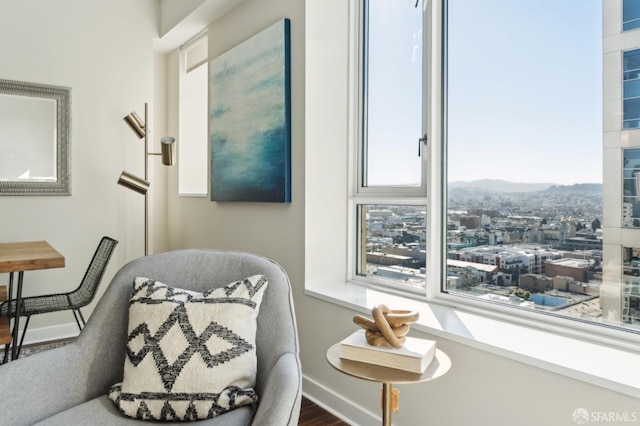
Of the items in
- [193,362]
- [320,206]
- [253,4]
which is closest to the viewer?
[193,362]

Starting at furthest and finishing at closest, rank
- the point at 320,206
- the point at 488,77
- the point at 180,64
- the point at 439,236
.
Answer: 1. the point at 180,64
2. the point at 320,206
3. the point at 439,236
4. the point at 488,77

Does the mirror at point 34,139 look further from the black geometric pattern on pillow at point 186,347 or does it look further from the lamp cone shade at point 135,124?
the black geometric pattern on pillow at point 186,347

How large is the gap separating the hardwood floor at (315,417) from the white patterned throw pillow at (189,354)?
2.99 feet

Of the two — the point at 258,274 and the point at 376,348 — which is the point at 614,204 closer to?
the point at 376,348

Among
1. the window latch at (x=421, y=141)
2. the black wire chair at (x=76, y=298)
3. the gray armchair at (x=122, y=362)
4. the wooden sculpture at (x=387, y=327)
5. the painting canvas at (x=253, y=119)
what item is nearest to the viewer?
the gray armchair at (x=122, y=362)

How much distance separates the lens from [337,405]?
7.26ft

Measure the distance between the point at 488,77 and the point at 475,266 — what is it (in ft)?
2.66

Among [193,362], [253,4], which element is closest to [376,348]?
[193,362]

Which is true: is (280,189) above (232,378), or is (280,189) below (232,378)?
above

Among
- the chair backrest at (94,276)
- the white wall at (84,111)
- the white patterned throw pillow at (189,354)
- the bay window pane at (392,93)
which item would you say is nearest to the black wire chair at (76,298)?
the chair backrest at (94,276)

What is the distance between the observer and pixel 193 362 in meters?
1.31

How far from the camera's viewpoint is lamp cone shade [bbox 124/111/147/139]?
3.49 m

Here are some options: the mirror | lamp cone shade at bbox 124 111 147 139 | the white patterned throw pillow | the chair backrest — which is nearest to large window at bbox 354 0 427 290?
the white patterned throw pillow

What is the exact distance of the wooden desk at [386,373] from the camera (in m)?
1.26
